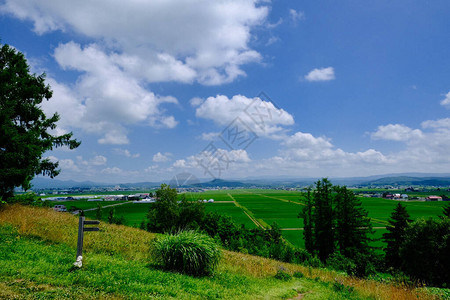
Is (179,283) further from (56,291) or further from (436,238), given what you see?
(436,238)

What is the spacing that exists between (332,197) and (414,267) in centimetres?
1679

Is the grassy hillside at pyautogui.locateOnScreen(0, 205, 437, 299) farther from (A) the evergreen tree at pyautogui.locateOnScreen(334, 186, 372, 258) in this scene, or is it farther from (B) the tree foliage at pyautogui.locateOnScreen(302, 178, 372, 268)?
(B) the tree foliage at pyautogui.locateOnScreen(302, 178, 372, 268)

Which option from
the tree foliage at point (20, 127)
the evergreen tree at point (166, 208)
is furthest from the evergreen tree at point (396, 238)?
the tree foliage at point (20, 127)

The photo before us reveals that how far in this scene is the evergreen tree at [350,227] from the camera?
38094mm

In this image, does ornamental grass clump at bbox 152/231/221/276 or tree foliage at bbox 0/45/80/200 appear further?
tree foliage at bbox 0/45/80/200

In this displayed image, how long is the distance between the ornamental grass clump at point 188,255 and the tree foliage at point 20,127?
10090 mm

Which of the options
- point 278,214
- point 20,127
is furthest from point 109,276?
point 278,214

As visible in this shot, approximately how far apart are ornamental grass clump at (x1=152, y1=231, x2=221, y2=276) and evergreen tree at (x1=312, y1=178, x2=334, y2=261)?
37077 mm

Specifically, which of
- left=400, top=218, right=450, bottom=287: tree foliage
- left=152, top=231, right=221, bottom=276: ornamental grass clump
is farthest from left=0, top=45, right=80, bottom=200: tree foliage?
left=400, top=218, right=450, bottom=287: tree foliage

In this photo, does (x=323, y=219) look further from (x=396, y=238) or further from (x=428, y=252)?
(x=428, y=252)

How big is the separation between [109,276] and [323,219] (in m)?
41.2

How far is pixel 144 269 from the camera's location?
8.04 m

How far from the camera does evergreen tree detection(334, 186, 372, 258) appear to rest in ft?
125

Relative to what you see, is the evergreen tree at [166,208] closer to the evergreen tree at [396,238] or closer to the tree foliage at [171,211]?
the tree foliage at [171,211]
